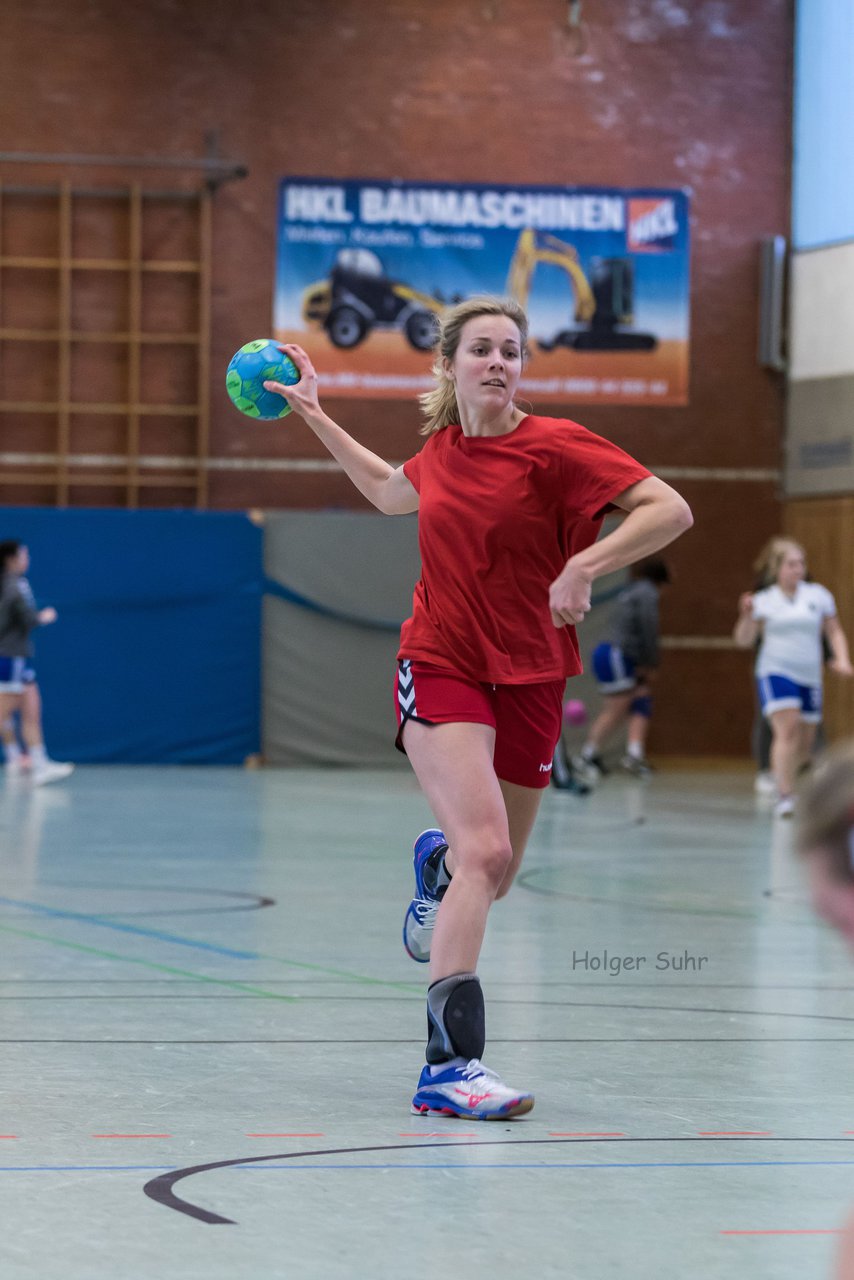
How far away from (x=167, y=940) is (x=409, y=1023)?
1.85 metres

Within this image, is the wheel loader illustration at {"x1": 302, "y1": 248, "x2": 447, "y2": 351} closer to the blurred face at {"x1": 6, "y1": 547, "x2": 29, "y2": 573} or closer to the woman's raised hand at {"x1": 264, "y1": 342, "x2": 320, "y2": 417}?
the blurred face at {"x1": 6, "y1": 547, "x2": 29, "y2": 573}

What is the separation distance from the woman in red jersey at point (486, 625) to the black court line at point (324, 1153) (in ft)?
0.71

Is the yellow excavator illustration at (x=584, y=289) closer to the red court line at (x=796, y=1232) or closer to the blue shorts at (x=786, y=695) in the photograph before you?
the blue shorts at (x=786, y=695)

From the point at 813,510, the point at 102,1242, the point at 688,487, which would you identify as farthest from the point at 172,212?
the point at 102,1242

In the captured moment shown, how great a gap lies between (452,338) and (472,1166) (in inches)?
78.5

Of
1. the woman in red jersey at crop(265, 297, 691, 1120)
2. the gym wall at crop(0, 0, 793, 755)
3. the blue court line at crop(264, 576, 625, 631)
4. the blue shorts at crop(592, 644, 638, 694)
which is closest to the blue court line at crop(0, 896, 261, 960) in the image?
the woman in red jersey at crop(265, 297, 691, 1120)

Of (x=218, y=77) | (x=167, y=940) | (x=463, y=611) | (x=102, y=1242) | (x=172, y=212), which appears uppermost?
(x=218, y=77)

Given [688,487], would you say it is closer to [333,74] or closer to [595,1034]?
[333,74]

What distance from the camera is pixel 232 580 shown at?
18266mm

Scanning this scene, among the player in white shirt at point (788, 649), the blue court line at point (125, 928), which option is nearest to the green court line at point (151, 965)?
the blue court line at point (125, 928)

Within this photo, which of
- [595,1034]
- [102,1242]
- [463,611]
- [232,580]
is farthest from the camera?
[232,580]

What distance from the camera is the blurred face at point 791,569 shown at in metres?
13.2

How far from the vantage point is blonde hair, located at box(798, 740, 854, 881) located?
164 centimetres

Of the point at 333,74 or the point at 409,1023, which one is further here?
the point at 333,74
